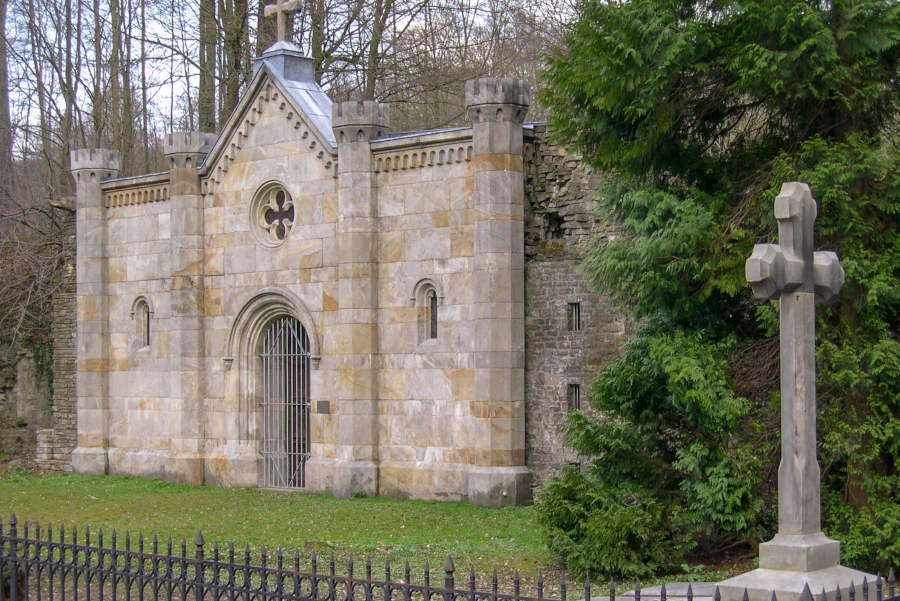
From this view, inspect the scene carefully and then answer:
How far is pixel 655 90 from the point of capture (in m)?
13.0

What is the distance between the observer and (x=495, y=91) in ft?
58.9

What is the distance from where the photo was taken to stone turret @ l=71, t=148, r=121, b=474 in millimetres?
23188

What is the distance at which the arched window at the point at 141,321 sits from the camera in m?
22.9

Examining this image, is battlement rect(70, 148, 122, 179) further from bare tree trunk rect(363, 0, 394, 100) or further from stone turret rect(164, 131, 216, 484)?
bare tree trunk rect(363, 0, 394, 100)

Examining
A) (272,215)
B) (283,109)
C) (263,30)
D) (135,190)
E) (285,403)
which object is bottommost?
(285,403)

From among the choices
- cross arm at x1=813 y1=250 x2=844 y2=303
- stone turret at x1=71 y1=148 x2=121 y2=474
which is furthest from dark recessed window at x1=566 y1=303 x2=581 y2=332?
stone turret at x1=71 y1=148 x2=121 y2=474

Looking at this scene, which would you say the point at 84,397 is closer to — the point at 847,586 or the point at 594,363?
the point at 594,363

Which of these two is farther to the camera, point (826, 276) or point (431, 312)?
point (431, 312)

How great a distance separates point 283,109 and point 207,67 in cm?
935

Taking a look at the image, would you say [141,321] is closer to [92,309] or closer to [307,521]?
[92,309]

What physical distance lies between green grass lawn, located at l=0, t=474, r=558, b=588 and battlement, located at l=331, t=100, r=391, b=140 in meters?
5.63

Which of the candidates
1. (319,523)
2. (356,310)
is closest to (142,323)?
(356,310)

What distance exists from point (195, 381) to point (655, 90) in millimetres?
11304

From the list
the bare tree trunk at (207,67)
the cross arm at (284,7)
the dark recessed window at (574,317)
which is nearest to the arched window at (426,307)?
the dark recessed window at (574,317)
